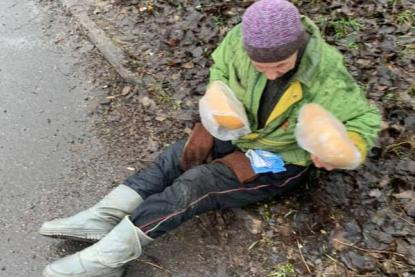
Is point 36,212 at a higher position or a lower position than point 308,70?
lower

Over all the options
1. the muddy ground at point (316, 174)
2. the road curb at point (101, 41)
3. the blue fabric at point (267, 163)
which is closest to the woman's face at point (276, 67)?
the blue fabric at point (267, 163)

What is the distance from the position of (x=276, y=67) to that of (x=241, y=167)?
0.65m

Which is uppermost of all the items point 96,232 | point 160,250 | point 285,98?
point 285,98

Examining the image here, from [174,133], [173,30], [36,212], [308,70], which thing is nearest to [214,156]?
[174,133]

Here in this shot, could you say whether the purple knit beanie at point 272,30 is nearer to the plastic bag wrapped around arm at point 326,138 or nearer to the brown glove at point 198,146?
the plastic bag wrapped around arm at point 326,138

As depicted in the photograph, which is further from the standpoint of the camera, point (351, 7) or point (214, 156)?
point (351, 7)

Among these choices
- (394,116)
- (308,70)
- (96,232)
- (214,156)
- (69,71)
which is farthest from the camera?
(69,71)

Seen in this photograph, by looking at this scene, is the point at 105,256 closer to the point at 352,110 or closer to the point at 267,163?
the point at 267,163

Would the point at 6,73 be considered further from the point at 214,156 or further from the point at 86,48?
the point at 214,156

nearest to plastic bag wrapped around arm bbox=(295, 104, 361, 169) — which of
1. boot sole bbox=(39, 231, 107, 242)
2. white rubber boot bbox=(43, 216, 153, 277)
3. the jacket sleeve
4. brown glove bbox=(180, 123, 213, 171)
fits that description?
the jacket sleeve

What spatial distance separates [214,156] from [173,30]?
59.4 inches

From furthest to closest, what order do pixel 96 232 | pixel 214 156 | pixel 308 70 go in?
pixel 214 156 < pixel 96 232 < pixel 308 70

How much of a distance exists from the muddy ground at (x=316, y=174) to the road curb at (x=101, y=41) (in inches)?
2.1

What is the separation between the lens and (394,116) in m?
3.45
